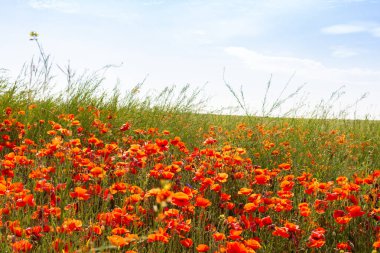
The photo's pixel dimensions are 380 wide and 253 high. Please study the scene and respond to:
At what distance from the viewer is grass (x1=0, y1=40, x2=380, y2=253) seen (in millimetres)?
2236

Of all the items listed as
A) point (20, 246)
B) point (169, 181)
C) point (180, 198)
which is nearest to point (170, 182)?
point (169, 181)

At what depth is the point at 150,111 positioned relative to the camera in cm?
730

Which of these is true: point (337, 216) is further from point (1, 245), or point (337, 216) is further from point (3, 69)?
point (3, 69)

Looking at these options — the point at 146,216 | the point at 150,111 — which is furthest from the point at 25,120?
the point at 146,216

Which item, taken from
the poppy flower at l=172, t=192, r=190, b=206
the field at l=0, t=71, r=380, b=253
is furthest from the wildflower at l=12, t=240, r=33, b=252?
the poppy flower at l=172, t=192, r=190, b=206

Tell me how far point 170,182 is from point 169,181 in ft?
0.05

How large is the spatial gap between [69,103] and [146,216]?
3.87 metres

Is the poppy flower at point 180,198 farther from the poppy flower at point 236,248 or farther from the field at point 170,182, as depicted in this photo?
the poppy flower at point 236,248

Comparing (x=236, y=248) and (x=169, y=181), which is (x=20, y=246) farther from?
(x=169, y=181)

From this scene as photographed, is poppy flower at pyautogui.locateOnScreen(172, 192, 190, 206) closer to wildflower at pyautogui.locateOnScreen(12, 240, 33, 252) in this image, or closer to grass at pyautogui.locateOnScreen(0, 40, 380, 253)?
grass at pyautogui.locateOnScreen(0, 40, 380, 253)

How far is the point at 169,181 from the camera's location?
3.22m

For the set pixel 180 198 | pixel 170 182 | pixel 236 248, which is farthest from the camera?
pixel 170 182

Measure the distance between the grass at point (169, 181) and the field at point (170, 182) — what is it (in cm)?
1

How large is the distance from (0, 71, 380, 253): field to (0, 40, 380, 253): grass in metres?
0.01
